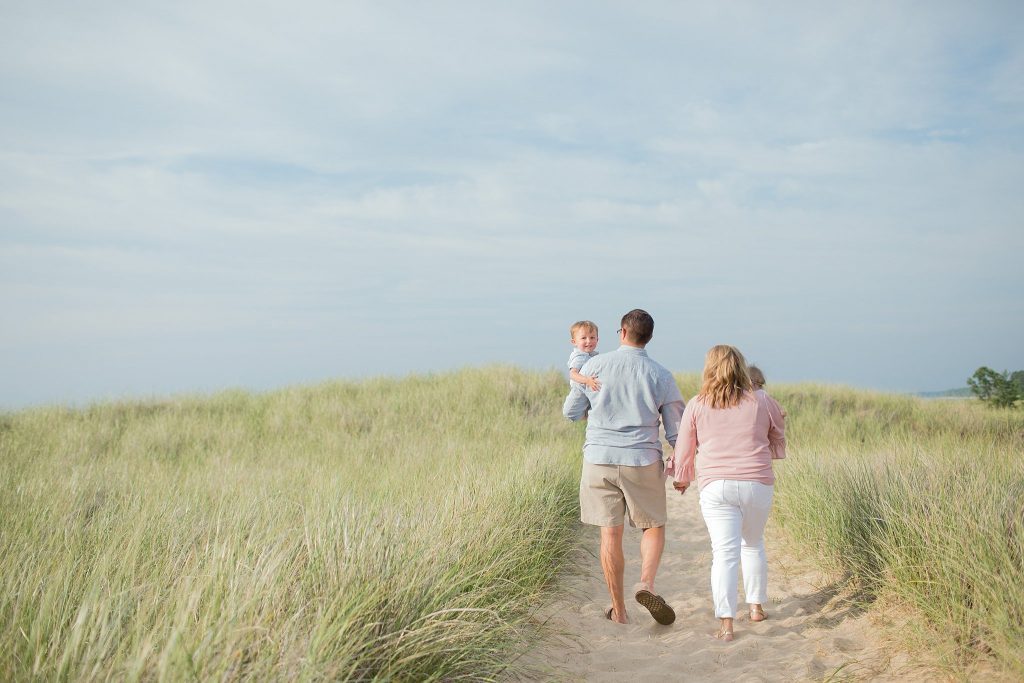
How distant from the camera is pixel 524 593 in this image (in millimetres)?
5301

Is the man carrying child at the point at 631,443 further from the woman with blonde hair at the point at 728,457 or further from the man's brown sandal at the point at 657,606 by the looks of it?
the woman with blonde hair at the point at 728,457

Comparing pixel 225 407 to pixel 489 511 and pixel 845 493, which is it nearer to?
pixel 489 511

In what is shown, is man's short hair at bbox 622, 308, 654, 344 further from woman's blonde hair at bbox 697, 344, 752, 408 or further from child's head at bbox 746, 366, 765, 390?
child's head at bbox 746, 366, 765, 390

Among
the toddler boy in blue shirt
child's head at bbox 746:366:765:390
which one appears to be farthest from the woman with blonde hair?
the toddler boy in blue shirt

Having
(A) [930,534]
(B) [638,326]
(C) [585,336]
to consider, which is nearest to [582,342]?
(C) [585,336]

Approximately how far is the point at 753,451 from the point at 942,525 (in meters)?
1.51

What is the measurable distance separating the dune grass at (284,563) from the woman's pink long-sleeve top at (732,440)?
157 centimetres

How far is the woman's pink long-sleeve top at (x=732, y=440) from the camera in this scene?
507 centimetres

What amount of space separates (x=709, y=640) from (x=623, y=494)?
Answer: 50.6 inches

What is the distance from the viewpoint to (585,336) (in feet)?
20.8

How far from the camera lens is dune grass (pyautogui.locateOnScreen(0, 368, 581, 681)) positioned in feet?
9.52

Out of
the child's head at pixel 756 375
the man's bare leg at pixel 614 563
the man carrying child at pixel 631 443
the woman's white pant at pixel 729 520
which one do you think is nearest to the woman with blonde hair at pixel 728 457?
the woman's white pant at pixel 729 520

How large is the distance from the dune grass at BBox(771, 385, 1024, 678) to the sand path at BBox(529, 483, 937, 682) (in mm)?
324

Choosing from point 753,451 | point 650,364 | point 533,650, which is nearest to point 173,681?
point 533,650
